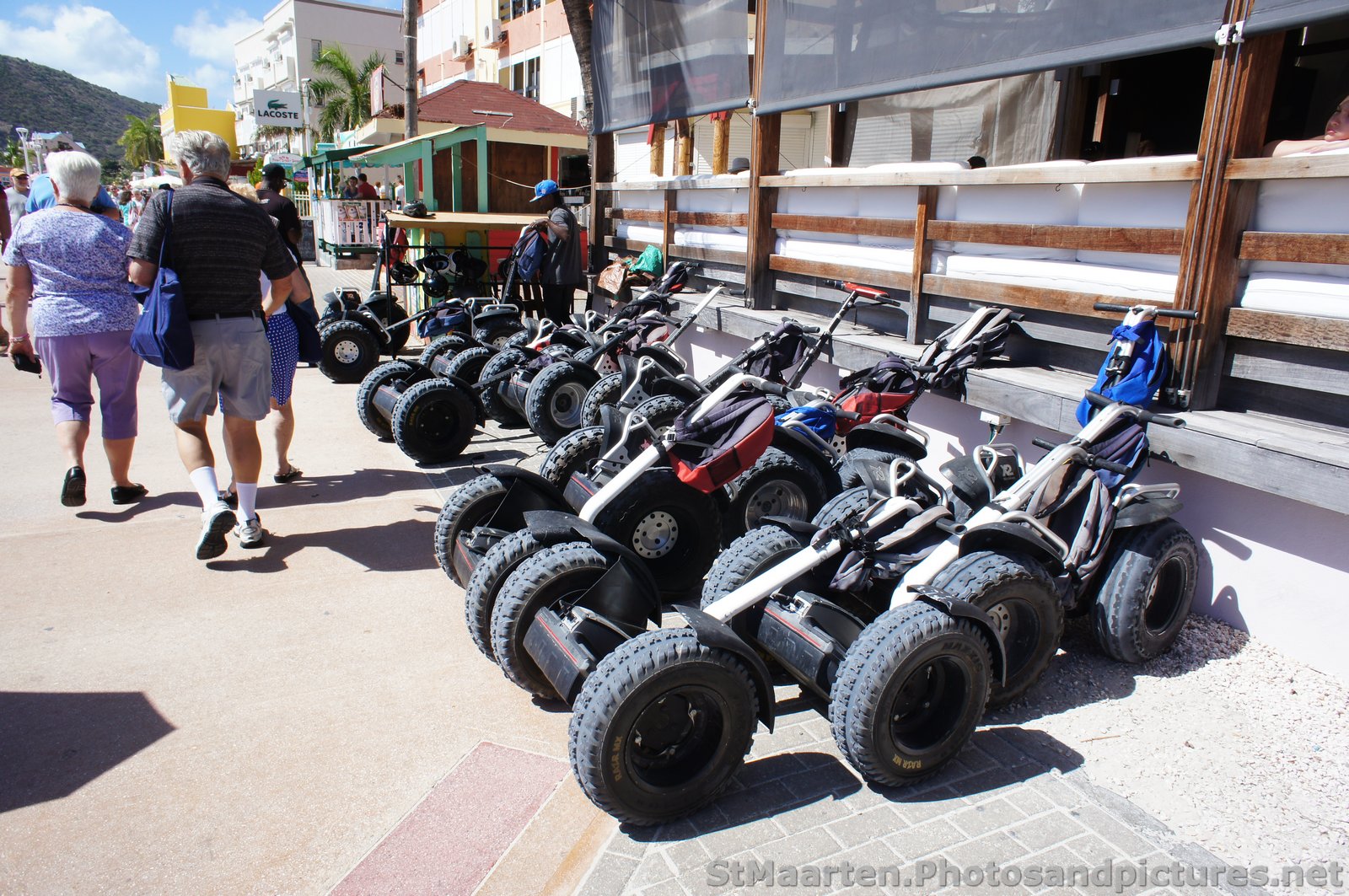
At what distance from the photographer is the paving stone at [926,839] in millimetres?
2666

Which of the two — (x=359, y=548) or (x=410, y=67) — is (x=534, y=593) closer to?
(x=359, y=548)

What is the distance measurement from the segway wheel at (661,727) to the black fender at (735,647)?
0.10ft

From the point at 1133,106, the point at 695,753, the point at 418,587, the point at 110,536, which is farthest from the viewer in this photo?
the point at 1133,106

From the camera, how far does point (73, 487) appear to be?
207 inches

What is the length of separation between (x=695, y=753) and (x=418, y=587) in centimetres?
221

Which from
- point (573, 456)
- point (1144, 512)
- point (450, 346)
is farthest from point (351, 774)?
point (450, 346)

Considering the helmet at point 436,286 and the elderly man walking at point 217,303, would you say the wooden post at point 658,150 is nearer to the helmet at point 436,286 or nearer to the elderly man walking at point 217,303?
the helmet at point 436,286

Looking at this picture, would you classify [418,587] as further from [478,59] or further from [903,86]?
[478,59]

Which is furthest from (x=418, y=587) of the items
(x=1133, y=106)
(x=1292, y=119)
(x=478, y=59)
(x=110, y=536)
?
(x=478, y=59)

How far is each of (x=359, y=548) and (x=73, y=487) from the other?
6.13 feet

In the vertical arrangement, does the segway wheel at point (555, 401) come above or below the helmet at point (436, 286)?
below

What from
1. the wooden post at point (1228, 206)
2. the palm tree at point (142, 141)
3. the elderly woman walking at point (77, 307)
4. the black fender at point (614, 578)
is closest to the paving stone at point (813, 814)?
the black fender at point (614, 578)

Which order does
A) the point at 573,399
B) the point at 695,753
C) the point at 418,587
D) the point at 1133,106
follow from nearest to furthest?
the point at 695,753, the point at 418,587, the point at 573,399, the point at 1133,106

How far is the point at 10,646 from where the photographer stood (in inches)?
147
